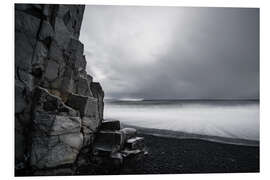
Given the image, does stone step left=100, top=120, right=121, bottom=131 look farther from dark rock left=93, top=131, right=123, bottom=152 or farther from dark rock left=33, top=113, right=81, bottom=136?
dark rock left=33, top=113, right=81, bottom=136

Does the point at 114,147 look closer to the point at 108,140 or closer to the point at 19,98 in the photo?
the point at 108,140

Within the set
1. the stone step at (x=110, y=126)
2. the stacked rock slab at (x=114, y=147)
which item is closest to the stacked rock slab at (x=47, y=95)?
the stacked rock slab at (x=114, y=147)

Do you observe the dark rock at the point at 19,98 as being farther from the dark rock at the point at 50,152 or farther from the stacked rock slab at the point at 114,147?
the stacked rock slab at the point at 114,147

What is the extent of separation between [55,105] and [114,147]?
5.73 ft

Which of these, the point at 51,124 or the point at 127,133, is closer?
the point at 51,124

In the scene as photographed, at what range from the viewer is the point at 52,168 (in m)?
2.74

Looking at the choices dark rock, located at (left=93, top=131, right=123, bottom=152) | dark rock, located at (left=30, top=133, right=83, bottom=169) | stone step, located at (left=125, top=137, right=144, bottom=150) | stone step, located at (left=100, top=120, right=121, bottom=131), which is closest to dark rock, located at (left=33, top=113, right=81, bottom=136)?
dark rock, located at (left=30, top=133, right=83, bottom=169)

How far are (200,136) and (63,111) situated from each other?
502 cm

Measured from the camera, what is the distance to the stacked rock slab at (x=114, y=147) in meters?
3.28

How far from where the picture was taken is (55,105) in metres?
2.99

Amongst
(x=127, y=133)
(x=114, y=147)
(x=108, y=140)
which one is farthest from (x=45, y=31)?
(x=127, y=133)

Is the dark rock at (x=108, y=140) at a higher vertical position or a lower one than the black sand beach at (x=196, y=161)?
higher
